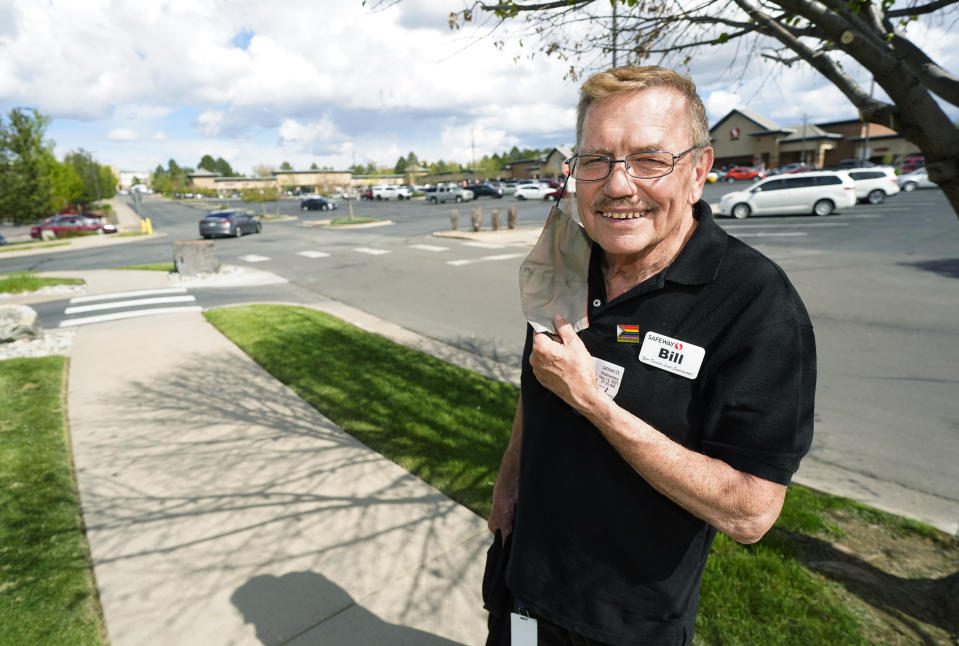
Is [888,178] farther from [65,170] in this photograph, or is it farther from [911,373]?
[65,170]

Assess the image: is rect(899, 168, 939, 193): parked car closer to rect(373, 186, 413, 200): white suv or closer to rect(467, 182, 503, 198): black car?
rect(467, 182, 503, 198): black car

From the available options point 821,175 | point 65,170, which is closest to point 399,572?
point 821,175

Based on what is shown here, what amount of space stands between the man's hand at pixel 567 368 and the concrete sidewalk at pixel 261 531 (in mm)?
1850

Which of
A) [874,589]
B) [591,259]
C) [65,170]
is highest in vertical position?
[65,170]

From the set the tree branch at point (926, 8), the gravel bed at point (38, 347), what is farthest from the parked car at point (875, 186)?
the gravel bed at point (38, 347)

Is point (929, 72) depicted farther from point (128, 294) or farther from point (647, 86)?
point (128, 294)

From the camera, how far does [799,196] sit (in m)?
21.2

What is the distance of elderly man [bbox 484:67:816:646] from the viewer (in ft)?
3.91

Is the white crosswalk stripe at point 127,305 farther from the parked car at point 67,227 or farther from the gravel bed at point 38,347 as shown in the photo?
the parked car at point 67,227

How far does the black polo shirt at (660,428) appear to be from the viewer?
1.18m

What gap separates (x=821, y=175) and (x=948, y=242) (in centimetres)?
829

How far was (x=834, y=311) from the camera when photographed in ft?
27.3

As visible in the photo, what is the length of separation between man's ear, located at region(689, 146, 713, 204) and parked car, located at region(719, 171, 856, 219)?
77.6ft

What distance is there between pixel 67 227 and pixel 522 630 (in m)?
44.3
